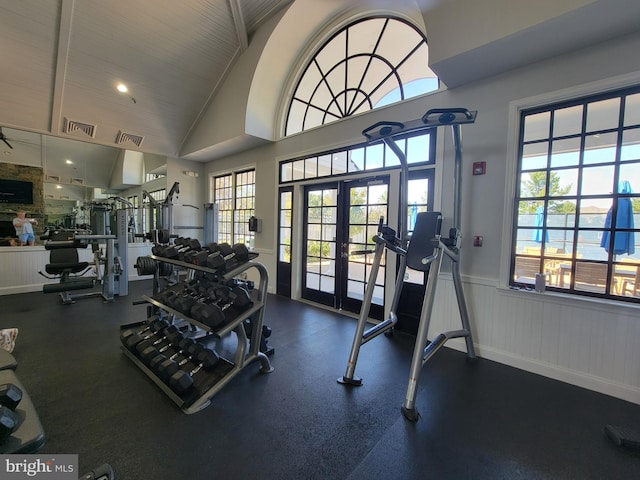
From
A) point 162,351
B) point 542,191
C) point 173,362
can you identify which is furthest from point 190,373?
point 542,191

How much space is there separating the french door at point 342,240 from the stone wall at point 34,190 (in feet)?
17.3

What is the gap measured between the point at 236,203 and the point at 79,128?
3.23 meters

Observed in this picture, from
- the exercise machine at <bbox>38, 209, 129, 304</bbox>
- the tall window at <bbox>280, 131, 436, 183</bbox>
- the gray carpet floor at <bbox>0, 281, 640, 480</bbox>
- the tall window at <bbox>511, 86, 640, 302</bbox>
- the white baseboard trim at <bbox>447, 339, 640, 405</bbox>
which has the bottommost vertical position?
the gray carpet floor at <bbox>0, 281, 640, 480</bbox>

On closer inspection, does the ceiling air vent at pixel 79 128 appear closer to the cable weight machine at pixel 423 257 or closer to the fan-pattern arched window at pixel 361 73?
the fan-pattern arched window at pixel 361 73

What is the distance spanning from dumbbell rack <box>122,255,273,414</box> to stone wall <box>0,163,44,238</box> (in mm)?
4759

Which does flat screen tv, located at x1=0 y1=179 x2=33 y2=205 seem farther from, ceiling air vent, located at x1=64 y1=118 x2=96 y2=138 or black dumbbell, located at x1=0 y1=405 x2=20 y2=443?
black dumbbell, located at x1=0 y1=405 x2=20 y2=443

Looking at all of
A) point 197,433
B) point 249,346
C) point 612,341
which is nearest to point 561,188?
point 612,341

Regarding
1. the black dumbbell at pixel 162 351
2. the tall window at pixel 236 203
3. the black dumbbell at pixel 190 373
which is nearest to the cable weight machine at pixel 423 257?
the black dumbbell at pixel 190 373

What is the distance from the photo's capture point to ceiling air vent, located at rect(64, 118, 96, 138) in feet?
17.3

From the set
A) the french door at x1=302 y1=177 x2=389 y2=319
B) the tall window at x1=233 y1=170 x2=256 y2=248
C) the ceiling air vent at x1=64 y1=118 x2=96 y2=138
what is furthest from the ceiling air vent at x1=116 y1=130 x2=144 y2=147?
the french door at x1=302 y1=177 x2=389 y2=319

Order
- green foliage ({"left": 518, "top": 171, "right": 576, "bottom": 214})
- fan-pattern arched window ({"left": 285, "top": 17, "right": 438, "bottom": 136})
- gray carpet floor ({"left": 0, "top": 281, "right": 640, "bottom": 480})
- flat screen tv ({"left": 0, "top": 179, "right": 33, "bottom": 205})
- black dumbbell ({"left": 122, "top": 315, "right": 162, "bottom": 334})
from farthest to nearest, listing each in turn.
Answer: flat screen tv ({"left": 0, "top": 179, "right": 33, "bottom": 205}), fan-pattern arched window ({"left": 285, "top": 17, "right": 438, "bottom": 136}), black dumbbell ({"left": 122, "top": 315, "right": 162, "bottom": 334}), green foliage ({"left": 518, "top": 171, "right": 576, "bottom": 214}), gray carpet floor ({"left": 0, "top": 281, "right": 640, "bottom": 480})

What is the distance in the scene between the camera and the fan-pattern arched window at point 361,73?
11.9 ft

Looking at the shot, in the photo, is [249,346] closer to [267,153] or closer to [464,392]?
[464,392]

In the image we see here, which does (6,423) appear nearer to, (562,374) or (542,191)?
(562,374)
